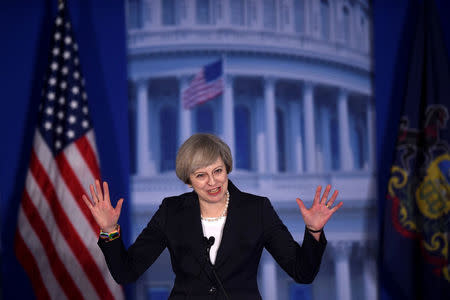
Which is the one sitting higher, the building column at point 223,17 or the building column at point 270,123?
the building column at point 223,17

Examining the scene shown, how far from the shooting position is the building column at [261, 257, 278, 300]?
3680 millimetres

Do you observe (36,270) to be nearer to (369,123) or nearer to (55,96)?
(55,96)

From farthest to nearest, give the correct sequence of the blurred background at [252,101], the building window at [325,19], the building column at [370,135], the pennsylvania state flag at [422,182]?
the building window at [325,19] < the building column at [370,135] < the blurred background at [252,101] < the pennsylvania state flag at [422,182]

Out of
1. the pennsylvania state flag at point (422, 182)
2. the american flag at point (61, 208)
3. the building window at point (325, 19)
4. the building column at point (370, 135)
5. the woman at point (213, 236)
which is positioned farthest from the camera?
the building window at point (325, 19)

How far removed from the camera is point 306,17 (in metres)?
3.84

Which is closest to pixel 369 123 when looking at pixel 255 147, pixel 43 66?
pixel 255 147

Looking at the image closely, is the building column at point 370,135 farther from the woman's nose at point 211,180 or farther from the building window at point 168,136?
the woman's nose at point 211,180

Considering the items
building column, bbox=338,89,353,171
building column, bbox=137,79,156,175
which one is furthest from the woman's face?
building column, bbox=338,89,353,171

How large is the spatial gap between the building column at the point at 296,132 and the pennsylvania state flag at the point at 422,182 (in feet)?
2.66

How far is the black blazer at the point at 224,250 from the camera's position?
5.52 ft

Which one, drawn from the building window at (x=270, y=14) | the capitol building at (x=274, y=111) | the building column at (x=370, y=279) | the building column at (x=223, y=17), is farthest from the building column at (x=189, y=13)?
the building column at (x=370, y=279)

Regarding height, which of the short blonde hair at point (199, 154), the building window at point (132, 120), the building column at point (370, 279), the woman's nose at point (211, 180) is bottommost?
the building column at point (370, 279)

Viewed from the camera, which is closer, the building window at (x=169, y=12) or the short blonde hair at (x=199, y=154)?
the short blonde hair at (x=199, y=154)

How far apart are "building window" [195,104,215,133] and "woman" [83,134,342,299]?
6.32 feet
